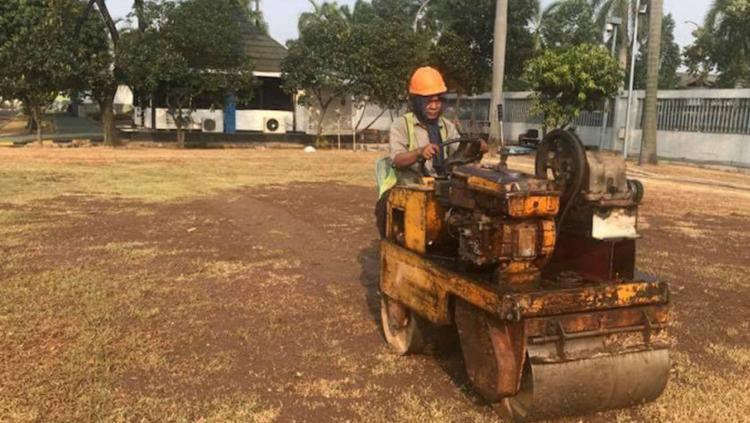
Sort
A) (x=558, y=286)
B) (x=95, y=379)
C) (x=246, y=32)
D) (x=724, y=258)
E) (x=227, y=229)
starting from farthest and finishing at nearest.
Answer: (x=246, y=32)
(x=227, y=229)
(x=724, y=258)
(x=95, y=379)
(x=558, y=286)

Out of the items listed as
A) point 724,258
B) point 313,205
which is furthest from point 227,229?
point 724,258

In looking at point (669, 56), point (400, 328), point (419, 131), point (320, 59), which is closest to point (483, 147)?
point (419, 131)

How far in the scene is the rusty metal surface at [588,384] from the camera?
3.14 meters

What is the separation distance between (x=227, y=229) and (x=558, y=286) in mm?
6119

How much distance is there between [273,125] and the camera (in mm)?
30438

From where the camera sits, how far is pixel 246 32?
31484 mm

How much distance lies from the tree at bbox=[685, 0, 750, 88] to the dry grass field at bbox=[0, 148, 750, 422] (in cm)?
2478

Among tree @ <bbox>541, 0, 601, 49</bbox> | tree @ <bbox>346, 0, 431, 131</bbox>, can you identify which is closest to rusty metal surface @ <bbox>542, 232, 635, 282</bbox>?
tree @ <bbox>346, 0, 431, 131</bbox>

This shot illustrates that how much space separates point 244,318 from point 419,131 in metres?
1.93

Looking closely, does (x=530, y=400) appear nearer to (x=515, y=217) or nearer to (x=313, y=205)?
(x=515, y=217)

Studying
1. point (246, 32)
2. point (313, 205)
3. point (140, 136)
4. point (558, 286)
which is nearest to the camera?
point (558, 286)

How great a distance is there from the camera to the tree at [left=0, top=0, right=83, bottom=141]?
20.2 meters

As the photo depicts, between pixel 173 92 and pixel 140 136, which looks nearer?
pixel 173 92

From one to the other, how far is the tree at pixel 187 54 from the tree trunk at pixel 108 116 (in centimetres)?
104
